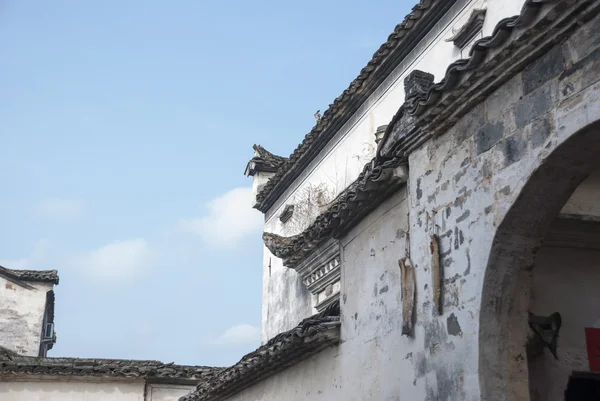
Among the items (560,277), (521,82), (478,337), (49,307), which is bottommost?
(478,337)

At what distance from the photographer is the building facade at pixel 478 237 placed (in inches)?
219

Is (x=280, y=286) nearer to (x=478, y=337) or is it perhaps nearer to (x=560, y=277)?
(x=560, y=277)

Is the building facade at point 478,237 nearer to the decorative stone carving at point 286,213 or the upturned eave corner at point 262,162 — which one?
the decorative stone carving at point 286,213

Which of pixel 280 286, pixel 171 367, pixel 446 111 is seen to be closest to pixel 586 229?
pixel 446 111

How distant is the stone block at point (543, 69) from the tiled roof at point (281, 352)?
410 cm

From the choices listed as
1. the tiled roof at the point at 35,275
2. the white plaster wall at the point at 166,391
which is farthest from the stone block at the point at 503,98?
the tiled roof at the point at 35,275

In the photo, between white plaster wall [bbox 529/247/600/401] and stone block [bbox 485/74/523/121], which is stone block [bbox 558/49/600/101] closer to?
stone block [bbox 485/74/523/121]

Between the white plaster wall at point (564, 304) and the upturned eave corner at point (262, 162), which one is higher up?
the upturned eave corner at point (262, 162)

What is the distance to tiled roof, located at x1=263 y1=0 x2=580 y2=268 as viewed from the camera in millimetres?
5570

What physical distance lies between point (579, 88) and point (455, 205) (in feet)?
5.36

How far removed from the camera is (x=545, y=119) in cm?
560

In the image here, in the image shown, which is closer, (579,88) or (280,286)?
(579,88)

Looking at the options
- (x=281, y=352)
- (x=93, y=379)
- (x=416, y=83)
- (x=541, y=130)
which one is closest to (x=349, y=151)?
(x=281, y=352)

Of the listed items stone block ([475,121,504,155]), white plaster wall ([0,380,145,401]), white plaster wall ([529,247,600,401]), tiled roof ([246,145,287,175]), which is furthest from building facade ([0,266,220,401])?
stone block ([475,121,504,155])
